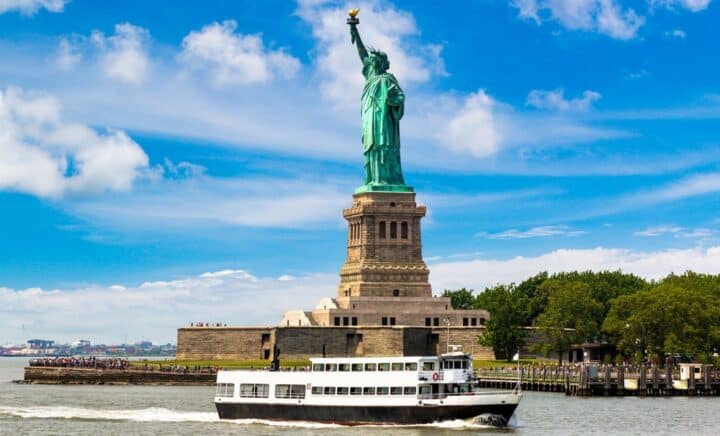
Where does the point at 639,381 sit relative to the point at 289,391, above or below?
above

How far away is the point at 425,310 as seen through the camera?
13975 centimetres

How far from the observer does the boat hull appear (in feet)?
245

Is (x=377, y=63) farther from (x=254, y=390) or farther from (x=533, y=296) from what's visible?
(x=254, y=390)

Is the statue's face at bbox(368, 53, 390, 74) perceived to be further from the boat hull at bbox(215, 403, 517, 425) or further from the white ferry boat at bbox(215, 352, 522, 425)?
the boat hull at bbox(215, 403, 517, 425)

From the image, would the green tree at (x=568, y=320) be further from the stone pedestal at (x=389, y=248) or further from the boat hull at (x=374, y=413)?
the boat hull at (x=374, y=413)

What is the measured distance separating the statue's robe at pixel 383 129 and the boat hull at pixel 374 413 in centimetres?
6701

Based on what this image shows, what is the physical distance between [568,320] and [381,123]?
97.0 ft

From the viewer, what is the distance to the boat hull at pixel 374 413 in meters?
74.7

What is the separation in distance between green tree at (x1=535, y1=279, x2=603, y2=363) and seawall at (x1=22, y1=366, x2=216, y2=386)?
3377cm

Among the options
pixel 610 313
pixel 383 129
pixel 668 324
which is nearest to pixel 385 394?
pixel 668 324

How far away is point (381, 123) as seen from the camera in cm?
14475

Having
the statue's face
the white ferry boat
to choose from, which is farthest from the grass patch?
the white ferry boat

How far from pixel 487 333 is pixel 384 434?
6385 cm

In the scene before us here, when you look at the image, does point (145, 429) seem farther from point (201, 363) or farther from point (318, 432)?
point (201, 363)
